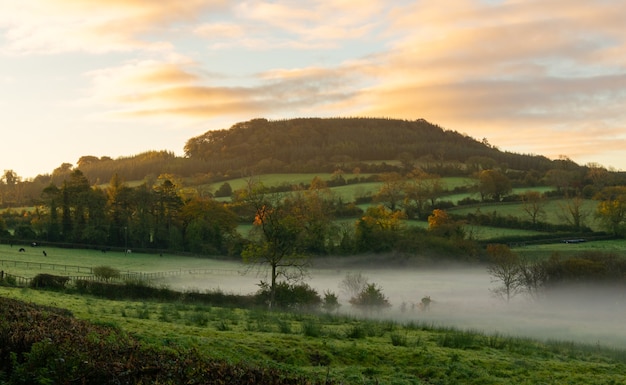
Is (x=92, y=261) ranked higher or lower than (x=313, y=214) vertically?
lower

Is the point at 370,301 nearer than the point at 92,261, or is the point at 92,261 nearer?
the point at 370,301

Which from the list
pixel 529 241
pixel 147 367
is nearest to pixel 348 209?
pixel 529 241

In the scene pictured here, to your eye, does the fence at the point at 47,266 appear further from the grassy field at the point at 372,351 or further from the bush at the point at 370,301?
the grassy field at the point at 372,351

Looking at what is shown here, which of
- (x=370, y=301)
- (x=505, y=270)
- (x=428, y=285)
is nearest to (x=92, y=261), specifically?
(x=370, y=301)

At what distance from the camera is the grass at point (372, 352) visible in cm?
1844

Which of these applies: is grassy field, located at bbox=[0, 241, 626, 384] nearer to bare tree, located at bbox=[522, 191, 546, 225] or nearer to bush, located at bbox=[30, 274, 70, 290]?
bush, located at bbox=[30, 274, 70, 290]

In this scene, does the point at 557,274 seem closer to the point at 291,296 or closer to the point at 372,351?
the point at 291,296

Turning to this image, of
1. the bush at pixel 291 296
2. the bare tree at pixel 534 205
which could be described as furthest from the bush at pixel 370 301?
the bare tree at pixel 534 205

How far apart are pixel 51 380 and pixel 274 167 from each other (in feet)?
565

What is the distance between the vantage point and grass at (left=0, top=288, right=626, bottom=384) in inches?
726

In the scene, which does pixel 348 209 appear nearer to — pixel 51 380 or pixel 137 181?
pixel 137 181

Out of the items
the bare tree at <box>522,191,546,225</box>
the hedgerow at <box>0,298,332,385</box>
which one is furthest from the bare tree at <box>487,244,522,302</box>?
the hedgerow at <box>0,298,332,385</box>

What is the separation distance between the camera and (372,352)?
71.1ft

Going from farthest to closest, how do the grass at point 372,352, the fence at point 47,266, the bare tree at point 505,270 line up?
the fence at point 47,266 < the bare tree at point 505,270 < the grass at point 372,352
